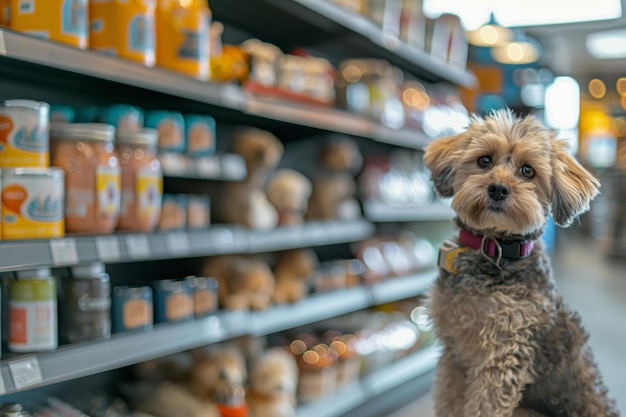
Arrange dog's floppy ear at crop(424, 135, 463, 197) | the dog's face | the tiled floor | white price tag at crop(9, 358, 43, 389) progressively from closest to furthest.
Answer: the dog's face < dog's floppy ear at crop(424, 135, 463, 197) < white price tag at crop(9, 358, 43, 389) < the tiled floor

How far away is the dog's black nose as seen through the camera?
1176 millimetres

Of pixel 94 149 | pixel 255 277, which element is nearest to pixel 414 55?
pixel 255 277

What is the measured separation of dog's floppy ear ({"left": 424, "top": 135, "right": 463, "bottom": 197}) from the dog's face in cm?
3

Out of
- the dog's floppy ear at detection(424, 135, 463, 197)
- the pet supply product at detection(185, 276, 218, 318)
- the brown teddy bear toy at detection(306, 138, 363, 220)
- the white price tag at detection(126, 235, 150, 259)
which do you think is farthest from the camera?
the brown teddy bear toy at detection(306, 138, 363, 220)

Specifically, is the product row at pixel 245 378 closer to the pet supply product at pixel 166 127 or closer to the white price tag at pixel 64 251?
the white price tag at pixel 64 251

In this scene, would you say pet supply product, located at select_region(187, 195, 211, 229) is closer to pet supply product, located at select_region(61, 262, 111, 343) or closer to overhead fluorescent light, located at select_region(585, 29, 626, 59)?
pet supply product, located at select_region(61, 262, 111, 343)

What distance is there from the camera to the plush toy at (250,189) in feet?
8.79

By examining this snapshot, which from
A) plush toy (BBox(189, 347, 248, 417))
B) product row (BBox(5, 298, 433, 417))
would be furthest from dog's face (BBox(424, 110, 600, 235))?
plush toy (BBox(189, 347, 248, 417))

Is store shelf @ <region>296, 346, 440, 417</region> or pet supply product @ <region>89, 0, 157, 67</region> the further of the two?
store shelf @ <region>296, 346, 440, 417</region>

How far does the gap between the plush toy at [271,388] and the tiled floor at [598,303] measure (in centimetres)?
A: 57

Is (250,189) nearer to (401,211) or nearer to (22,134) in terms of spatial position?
(22,134)

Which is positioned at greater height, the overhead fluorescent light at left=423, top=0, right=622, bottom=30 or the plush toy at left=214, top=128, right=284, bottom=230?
the overhead fluorescent light at left=423, top=0, right=622, bottom=30

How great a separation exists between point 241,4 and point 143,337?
5.01ft

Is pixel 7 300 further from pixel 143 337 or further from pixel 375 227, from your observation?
pixel 375 227
